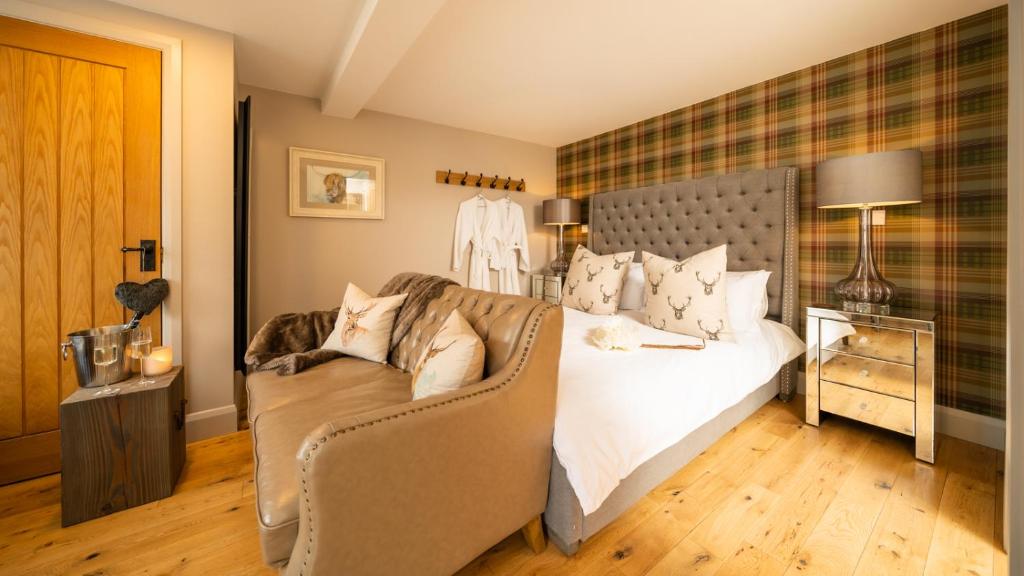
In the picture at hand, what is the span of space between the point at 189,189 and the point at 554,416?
2310 millimetres

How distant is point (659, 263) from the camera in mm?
2586

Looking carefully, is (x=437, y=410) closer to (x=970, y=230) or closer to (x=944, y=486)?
(x=944, y=486)

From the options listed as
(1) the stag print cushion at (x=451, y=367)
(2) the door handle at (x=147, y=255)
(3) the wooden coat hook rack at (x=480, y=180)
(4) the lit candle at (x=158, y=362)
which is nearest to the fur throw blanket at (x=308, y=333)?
(4) the lit candle at (x=158, y=362)

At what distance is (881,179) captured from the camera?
204cm

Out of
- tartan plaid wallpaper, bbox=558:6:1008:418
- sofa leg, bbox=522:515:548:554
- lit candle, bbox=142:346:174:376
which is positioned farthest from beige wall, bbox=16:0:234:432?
tartan plaid wallpaper, bbox=558:6:1008:418

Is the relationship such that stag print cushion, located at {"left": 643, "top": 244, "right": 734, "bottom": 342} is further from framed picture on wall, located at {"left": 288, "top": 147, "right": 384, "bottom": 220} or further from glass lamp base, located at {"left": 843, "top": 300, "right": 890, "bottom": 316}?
framed picture on wall, located at {"left": 288, "top": 147, "right": 384, "bottom": 220}

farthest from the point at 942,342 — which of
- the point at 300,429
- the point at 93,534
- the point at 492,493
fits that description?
the point at 93,534

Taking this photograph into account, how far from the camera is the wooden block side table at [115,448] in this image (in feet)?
5.10

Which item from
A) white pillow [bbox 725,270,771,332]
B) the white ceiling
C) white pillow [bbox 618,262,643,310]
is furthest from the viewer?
white pillow [bbox 618,262,643,310]

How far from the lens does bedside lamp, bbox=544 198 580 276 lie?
4098 mm

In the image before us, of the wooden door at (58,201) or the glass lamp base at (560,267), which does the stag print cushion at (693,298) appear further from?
the wooden door at (58,201)

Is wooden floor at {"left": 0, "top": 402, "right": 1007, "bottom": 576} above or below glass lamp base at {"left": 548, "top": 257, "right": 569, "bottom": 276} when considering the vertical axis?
below

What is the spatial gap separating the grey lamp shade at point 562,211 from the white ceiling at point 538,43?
3.35 ft

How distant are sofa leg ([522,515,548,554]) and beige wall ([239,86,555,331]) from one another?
258 centimetres
